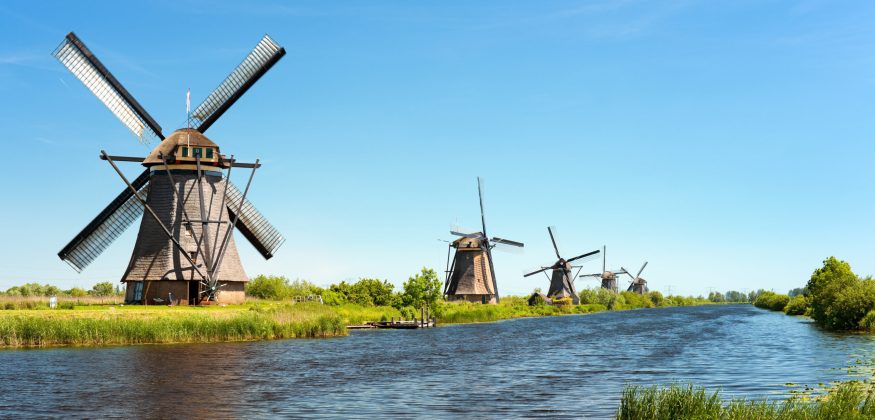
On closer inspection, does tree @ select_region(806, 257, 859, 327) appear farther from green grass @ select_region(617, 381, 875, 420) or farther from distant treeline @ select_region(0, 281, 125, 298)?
distant treeline @ select_region(0, 281, 125, 298)

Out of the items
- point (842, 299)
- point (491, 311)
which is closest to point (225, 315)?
point (842, 299)

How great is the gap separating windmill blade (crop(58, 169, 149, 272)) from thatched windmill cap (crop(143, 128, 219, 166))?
1614 mm

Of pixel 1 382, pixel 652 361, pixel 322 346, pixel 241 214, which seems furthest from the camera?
pixel 241 214

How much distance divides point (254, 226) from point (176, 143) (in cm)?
739

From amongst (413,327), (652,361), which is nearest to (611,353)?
(652,361)

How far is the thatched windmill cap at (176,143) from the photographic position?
50.2 meters

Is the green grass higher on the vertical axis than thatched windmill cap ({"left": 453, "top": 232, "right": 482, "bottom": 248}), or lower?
lower

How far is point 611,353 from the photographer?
40312mm

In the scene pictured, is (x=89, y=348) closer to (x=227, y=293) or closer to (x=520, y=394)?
(x=227, y=293)

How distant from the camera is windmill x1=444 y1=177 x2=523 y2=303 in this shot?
90500 millimetres

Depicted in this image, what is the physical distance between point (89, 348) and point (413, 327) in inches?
1089

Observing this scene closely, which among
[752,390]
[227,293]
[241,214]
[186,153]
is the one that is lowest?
[752,390]

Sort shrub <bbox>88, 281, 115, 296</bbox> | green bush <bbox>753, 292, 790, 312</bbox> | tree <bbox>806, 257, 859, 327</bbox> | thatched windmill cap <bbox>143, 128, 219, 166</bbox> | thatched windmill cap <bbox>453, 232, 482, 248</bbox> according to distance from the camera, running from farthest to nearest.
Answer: green bush <bbox>753, 292, 790, 312</bbox>, thatched windmill cap <bbox>453, 232, 482, 248</bbox>, shrub <bbox>88, 281, 115, 296</bbox>, tree <bbox>806, 257, 859, 327</bbox>, thatched windmill cap <bbox>143, 128, 219, 166</bbox>

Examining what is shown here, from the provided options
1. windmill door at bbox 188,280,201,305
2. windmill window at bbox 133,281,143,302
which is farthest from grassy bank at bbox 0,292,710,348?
windmill door at bbox 188,280,201,305
